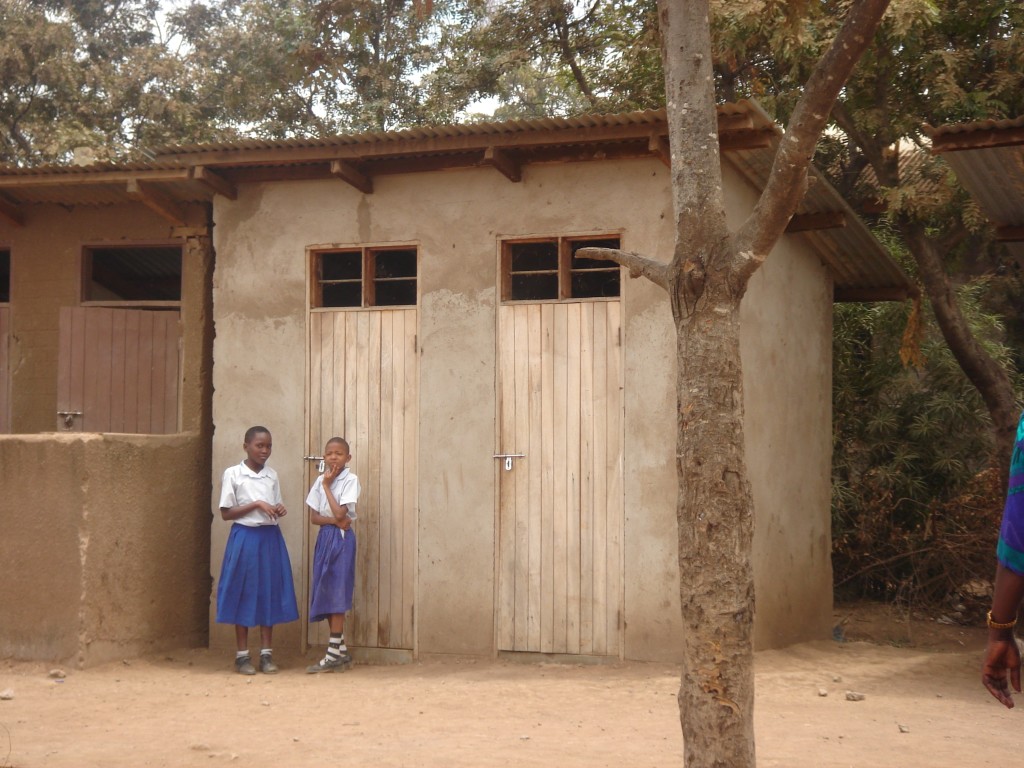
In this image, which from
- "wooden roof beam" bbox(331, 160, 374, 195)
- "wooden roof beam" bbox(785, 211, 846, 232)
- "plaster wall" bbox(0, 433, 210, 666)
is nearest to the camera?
"plaster wall" bbox(0, 433, 210, 666)

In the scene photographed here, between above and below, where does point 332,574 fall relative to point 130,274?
below

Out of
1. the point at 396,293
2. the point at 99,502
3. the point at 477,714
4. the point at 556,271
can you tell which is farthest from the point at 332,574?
the point at 556,271

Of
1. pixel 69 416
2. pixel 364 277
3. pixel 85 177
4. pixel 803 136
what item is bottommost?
pixel 69 416

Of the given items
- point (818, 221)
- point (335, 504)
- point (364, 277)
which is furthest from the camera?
point (818, 221)

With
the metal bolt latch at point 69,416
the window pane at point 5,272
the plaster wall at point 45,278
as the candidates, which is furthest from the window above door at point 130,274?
the metal bolt latch at point 69,416

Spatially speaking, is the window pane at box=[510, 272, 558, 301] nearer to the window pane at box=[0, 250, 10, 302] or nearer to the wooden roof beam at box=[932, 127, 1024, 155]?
the wooden roof beam at box=[932, 127, 1024, 155]

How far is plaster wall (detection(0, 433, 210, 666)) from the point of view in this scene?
8.41m

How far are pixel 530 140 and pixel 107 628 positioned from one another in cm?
453

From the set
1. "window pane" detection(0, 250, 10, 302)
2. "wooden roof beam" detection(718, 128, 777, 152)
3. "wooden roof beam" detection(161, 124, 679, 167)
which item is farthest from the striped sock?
"window pane" detection(0, 250, 10, 302)

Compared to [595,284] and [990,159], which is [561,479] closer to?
[595,284]

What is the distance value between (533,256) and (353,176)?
1.44m

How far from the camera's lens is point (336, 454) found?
8531 millimetres

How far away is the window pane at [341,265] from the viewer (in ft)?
30.3

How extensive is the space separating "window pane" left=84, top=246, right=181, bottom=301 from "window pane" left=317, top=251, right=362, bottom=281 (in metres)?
1.83
